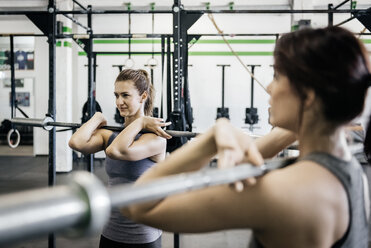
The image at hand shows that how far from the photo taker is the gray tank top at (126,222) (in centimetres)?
185

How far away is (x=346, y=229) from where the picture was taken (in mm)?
790

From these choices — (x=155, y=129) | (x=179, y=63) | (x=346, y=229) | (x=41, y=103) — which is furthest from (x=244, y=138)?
(x=41, y=103)

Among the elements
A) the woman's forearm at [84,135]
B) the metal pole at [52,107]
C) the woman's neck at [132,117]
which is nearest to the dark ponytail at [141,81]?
the woman's neck at [132,117]

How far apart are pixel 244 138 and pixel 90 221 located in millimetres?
433

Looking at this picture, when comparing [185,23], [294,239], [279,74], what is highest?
[185,23]

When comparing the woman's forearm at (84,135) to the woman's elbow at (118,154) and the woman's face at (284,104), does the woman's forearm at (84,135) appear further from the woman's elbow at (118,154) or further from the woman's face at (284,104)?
the woman's face at (284,104)

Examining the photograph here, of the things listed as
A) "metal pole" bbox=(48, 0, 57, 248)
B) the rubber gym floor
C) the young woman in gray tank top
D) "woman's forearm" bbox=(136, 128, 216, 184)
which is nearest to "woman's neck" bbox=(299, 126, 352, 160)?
"woman's forearm" bbox=(136, 128, 216, 184)

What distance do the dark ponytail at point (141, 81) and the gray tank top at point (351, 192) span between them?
5.21ft

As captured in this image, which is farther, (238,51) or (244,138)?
(238,51)

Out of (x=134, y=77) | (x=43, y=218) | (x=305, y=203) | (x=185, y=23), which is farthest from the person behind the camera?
(x=185, y=23)

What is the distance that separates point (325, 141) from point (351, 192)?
131mm

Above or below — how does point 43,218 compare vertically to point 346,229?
above

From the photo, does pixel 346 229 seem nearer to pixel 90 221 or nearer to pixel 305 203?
pixel 305 203

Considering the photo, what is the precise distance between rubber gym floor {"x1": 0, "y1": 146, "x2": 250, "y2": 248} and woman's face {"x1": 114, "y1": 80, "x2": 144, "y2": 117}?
990 millimetres
